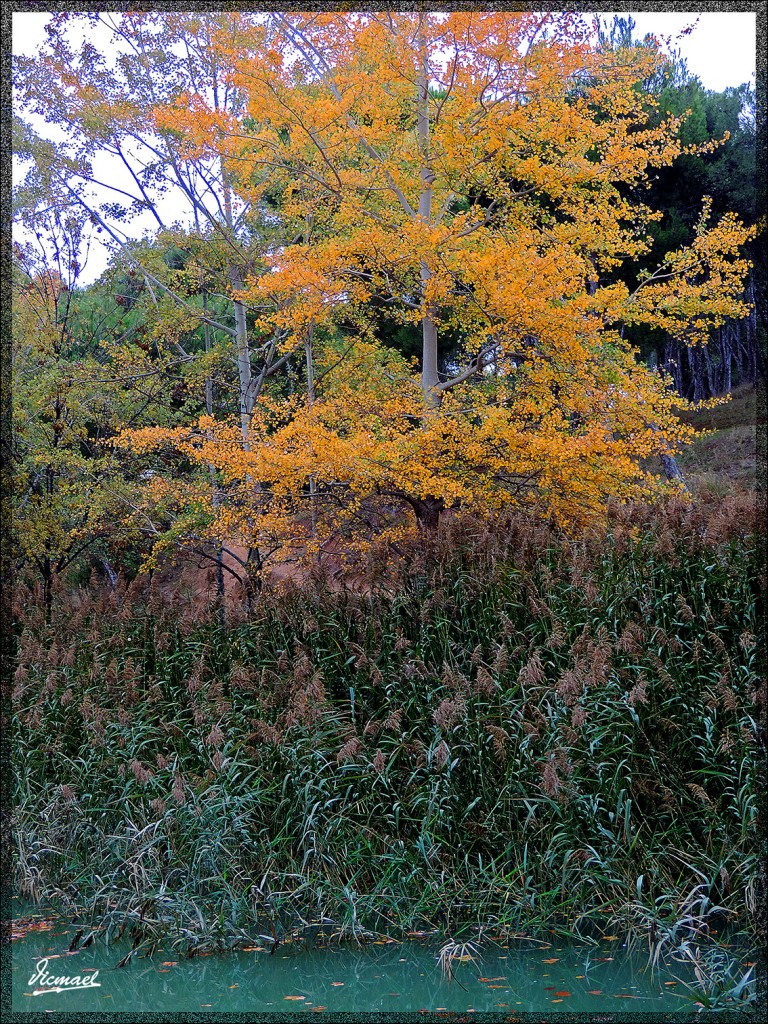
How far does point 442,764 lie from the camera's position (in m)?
5.74

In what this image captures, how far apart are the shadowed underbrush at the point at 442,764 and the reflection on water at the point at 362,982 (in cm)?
18

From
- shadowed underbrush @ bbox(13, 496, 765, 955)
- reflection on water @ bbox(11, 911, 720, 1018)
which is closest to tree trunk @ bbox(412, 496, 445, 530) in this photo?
shadowed underbrush @ bbox(13, 496, 765, 955)

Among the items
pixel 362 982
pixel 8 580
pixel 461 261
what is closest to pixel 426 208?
pixel 461 261

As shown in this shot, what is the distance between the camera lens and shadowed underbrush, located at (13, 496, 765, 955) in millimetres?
5441

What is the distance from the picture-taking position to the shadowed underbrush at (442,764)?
5441 millimetres

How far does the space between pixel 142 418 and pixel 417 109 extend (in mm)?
6422

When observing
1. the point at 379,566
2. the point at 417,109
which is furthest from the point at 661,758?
the point at 417,109

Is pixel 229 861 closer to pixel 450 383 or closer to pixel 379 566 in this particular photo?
pixel 379 566

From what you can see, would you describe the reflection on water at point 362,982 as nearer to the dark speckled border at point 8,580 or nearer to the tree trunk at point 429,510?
the dark speckled border at point 8,580

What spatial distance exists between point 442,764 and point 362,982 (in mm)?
1306

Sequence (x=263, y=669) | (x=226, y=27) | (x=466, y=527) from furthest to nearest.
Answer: (x=226, y=27) < (x=466, y=527) < (x=263, y=669)

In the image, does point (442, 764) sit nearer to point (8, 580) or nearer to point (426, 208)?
point (8, 580)

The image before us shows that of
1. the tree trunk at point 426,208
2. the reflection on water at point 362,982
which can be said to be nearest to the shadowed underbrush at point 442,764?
the reflection on water at point 362,982

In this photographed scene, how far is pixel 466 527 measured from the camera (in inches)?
393
